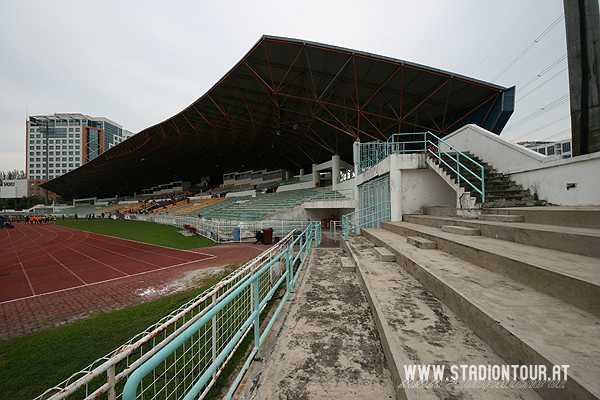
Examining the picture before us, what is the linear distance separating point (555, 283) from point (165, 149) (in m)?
45.1

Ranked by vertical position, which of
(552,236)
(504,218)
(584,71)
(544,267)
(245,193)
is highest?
(584,71)

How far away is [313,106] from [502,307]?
865 inches

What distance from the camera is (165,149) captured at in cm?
3894

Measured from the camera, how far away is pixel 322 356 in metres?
2.68

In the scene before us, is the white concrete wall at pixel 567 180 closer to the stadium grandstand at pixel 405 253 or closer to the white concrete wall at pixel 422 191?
the stadium grandstand at pixel 405 253

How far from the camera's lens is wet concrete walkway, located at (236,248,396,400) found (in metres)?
2.24

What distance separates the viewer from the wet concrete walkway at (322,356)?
2.24m

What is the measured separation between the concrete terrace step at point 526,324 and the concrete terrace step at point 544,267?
9cm

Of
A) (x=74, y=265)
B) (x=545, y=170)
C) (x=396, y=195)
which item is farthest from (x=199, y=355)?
(x=74, y=265)

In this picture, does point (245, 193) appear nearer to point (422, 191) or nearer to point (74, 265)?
point (74, 265)

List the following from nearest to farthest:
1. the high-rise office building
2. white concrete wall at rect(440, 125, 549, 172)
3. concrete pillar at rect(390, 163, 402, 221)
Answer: white concrete wall at rect(440, 125, 549, 172)
concrete pillar at rect(390, 163, 402, 221)
the high-rise office building

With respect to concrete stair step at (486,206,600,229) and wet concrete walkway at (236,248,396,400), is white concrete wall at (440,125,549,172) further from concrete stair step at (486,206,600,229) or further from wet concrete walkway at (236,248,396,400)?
wet concrete walkway at (236,248,396,400)

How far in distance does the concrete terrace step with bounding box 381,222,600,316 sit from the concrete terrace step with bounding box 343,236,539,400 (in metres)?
1.00

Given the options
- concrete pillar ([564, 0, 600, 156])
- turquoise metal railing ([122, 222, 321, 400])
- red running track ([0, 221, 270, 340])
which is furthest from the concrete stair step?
red running track ([0, 221, 270, 340])
